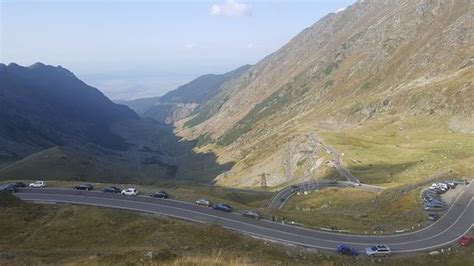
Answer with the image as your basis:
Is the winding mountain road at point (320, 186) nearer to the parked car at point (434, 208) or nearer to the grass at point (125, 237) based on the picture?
the parked car at point (434, 208)

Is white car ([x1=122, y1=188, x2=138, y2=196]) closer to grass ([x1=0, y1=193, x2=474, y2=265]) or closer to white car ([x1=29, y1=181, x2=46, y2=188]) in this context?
grass ([x1=0, y1=193, x2=474, y2=265])

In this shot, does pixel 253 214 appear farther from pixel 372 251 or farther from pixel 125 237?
pixel 372 251

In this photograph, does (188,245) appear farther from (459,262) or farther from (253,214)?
(459,262)

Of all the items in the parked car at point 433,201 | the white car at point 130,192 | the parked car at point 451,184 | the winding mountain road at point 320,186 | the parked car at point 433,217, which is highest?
the white car at point 130,192

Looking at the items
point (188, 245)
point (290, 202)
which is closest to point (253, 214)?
point (188, 245)

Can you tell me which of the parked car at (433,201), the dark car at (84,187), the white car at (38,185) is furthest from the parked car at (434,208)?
the white car at (38,185)

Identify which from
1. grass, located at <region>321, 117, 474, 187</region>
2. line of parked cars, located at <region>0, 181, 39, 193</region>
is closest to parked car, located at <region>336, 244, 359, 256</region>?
grass, located at <region>321, 117, 474, 187</region>

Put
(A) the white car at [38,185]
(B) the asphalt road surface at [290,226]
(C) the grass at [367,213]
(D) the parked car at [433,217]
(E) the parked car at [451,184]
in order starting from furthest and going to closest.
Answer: (A) the white car at [38,185]
(E) the parked car at [451,184]
(D) the parked car at [433,217]
(C) the grass at [367,213]
(B) the asphalt road surface at [290,226]
